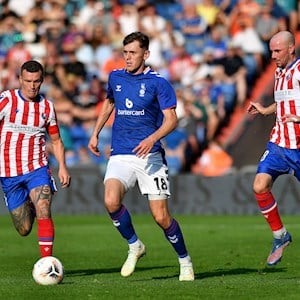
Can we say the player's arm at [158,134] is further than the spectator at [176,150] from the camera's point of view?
No

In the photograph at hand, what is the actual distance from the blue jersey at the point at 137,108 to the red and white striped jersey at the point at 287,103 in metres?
1.33

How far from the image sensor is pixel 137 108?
1136cm

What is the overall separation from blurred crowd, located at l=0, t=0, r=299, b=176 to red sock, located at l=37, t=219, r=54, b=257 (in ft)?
40.0

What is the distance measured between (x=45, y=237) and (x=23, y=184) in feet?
2.61

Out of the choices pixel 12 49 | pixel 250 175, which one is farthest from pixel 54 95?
pixel 250 175

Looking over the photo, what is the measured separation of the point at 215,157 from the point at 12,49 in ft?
18.5

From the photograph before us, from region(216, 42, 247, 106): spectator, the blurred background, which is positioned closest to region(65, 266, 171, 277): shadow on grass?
the blurred background

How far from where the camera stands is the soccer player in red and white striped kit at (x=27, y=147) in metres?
11.2

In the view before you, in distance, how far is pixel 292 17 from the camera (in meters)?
24.3

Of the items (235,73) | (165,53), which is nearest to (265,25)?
Result: (235,73)

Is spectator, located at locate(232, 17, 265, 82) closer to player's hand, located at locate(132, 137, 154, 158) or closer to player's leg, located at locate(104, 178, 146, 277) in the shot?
player's leg, located at locate(104, 178, 146, 277)

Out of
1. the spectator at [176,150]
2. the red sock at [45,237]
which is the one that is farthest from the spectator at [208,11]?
the red sock at [45,237]

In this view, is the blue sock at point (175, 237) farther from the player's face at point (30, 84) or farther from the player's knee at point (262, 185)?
the player's face at point (30, 84)

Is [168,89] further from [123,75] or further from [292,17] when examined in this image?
[292,17]
